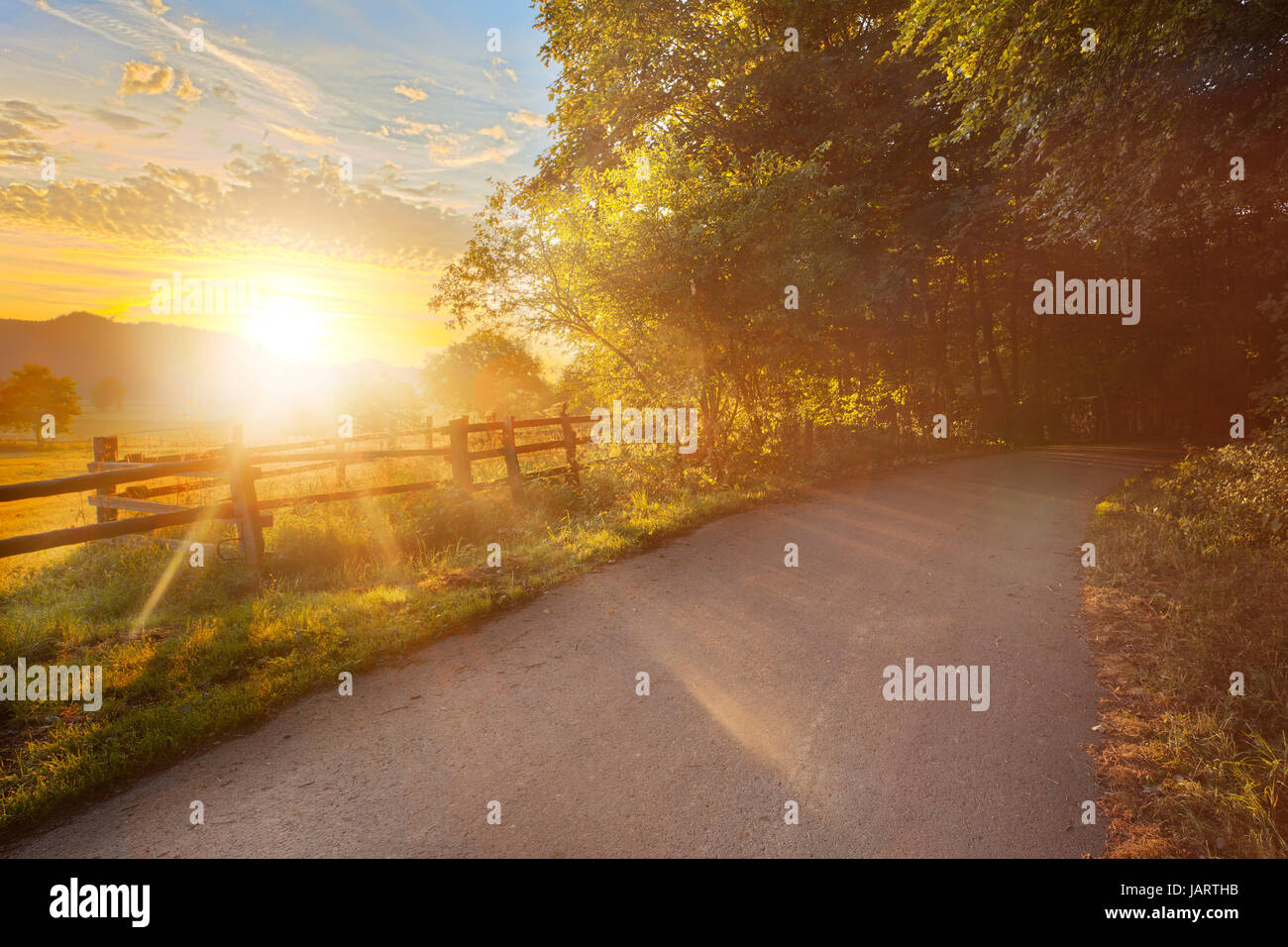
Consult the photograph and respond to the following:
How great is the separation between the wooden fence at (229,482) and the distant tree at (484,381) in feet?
156

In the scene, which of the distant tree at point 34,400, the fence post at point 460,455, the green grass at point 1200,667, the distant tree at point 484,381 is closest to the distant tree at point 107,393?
the distant tree at point 34,400

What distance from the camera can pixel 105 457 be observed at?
11.5 metres

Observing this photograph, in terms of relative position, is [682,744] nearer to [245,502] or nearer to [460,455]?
[245,502]

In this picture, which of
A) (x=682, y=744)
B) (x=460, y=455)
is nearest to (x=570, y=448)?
(x=460, y=455)

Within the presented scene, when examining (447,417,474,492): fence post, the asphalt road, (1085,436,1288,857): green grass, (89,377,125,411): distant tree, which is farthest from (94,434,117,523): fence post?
(89,377,125,411): distant tree

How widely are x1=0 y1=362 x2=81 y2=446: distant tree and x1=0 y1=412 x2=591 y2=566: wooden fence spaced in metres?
92.1

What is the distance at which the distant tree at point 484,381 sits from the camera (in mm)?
67562

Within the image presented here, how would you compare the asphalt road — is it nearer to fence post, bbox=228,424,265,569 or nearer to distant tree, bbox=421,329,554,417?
fence post, bbox=228,424,265,569

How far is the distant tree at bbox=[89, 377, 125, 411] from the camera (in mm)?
142250

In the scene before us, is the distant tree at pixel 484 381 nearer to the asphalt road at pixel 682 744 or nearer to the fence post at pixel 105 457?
the fence post at pixel 105 457
